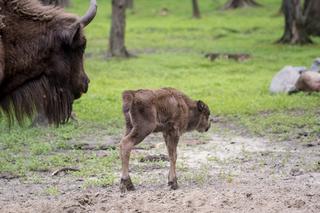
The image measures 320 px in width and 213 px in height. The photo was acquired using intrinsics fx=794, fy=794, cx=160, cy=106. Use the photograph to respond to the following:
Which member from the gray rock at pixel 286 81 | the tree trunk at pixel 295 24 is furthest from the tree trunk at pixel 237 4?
the gray rock at pixel 286 81

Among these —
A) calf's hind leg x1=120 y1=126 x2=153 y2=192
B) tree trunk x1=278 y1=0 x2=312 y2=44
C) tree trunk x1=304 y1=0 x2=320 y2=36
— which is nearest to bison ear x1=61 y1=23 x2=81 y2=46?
calf's hind leg x1=120 y1=126 x2=153 y2=192

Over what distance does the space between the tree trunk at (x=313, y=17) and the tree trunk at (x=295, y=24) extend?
160cm

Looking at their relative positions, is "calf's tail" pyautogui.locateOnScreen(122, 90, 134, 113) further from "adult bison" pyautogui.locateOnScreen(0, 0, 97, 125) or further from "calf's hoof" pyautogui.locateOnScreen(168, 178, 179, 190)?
"calf's hoof" pyautogui.locateOnScreen(168, 178, 179, 190)

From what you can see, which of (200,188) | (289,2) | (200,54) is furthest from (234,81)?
(200,188)

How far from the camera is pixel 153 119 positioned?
8016 millimetres

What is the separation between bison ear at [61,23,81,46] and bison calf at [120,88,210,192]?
1022 mm

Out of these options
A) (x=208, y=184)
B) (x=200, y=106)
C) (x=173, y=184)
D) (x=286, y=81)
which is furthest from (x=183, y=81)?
(x=173, y=184)

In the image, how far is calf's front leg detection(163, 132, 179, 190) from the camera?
8141 millimetres

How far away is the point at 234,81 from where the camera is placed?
58.6ft

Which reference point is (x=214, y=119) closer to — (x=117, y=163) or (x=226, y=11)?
(x=117, y=163)

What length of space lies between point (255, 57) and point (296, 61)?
1396mm

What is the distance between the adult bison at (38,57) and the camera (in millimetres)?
6957

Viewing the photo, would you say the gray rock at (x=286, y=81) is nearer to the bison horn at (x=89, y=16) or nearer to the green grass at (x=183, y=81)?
the green grass at (x=183, y=81)

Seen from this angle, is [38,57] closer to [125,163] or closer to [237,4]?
[125,163]
